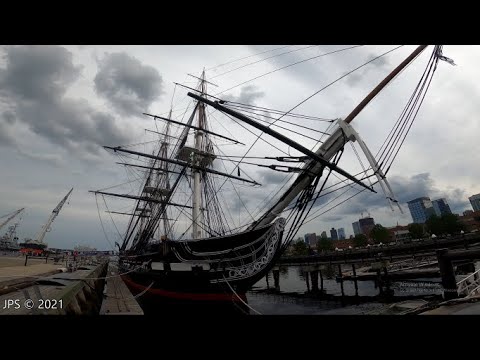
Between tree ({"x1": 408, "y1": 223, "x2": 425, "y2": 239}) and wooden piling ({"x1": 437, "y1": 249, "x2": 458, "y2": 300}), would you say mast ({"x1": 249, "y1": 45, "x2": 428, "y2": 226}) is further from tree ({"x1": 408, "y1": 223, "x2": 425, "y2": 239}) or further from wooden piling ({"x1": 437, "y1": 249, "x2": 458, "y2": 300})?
tree ({"x1": 408, "y1": 223, "x2": 425, "y2": 239})

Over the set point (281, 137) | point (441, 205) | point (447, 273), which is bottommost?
point (447, 273)

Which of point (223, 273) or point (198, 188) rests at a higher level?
point (198, 188)

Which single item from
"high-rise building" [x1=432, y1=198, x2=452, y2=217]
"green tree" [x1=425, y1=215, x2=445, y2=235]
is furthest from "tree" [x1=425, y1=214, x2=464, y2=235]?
"high-rise building" [x1=432, y1=198, x2=452, y2=217]

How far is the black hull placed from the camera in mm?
10859

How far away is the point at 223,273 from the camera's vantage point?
11.2 m

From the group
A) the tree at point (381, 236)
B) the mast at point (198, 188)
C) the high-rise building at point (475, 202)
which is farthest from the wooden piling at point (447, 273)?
the high-rise building at point (475, 202)

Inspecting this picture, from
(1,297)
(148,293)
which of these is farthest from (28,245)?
(1,297)

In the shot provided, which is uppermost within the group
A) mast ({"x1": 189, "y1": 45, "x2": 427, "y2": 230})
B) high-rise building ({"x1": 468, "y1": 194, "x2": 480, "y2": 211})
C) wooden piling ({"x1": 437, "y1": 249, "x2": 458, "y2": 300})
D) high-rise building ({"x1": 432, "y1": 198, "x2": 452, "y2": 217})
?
high-rise building ({"x1": 432, "y1": 198, "x2": 452, "y2": 217})

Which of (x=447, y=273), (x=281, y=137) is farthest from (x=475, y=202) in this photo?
(x=281, y=137)

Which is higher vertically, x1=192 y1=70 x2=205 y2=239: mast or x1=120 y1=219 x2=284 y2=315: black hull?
x1=192 y1=70 x2=205 y2=239: mast

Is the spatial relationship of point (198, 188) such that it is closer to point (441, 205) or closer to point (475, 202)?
point (475, 202)

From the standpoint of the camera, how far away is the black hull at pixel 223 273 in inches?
428
